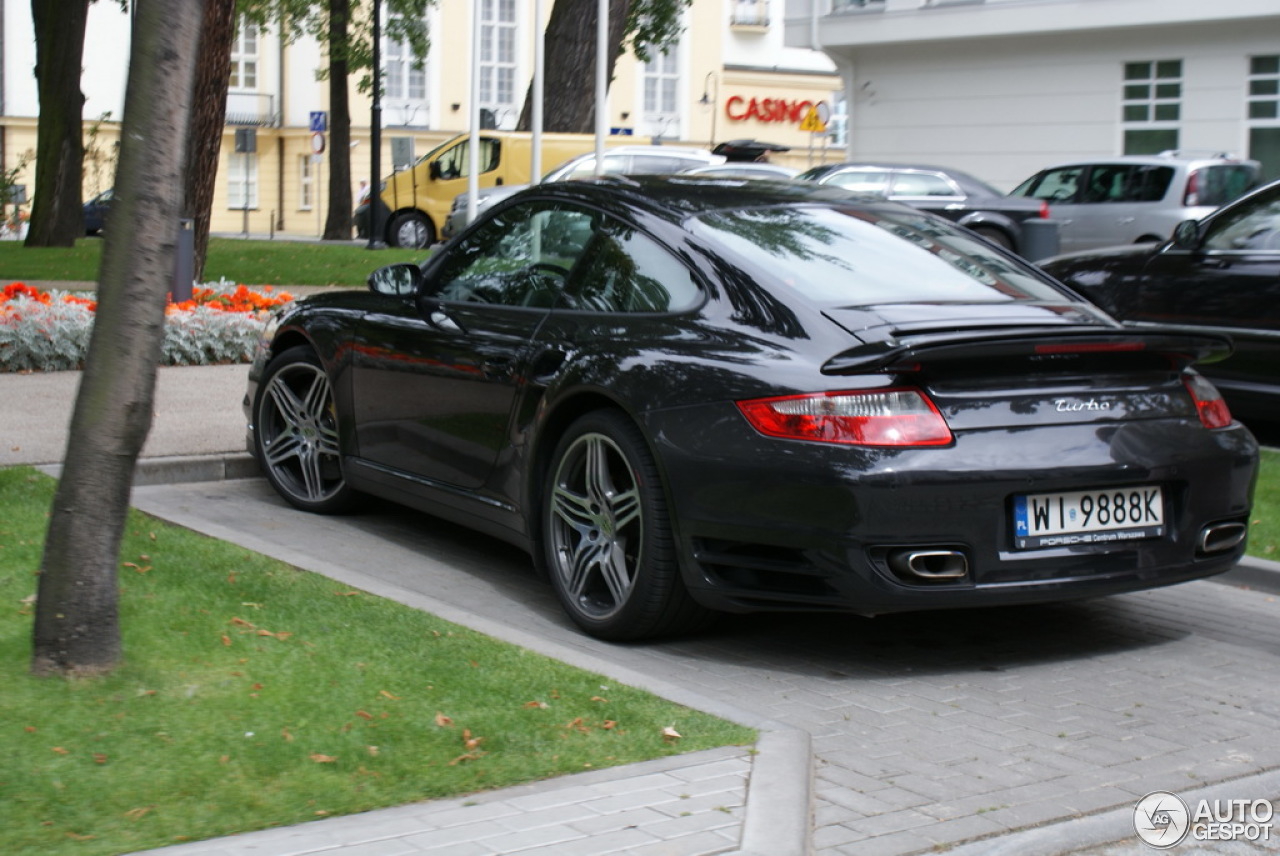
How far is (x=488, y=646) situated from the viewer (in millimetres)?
5141

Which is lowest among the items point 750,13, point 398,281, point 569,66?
point 398,281

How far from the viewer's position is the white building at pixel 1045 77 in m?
29.6

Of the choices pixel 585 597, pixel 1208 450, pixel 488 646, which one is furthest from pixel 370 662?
pixel 1208 450

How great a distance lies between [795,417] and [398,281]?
252 centimetres

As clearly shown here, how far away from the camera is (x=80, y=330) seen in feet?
38.8

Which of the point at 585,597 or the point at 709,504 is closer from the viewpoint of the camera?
the point at 709,504

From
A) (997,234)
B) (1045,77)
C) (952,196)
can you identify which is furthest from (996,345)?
(1045,77)

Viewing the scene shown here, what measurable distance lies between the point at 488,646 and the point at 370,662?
390 millimetres

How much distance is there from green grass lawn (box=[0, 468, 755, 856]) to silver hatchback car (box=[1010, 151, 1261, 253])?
17630mm

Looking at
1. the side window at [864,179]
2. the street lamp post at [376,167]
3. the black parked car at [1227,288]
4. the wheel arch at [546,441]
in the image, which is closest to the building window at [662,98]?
the street lamp post at [376,167]

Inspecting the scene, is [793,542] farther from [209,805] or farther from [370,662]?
[209,805]

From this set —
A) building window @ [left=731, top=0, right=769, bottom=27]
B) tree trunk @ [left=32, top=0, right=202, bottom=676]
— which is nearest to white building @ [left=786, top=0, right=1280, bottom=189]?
tree trunk @ [left=32, top=0, right=202, bottom=676]

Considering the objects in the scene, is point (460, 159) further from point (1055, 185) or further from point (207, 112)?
point (207, 112)

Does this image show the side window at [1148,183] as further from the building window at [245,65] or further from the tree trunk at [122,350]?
the building window at [245,65]
